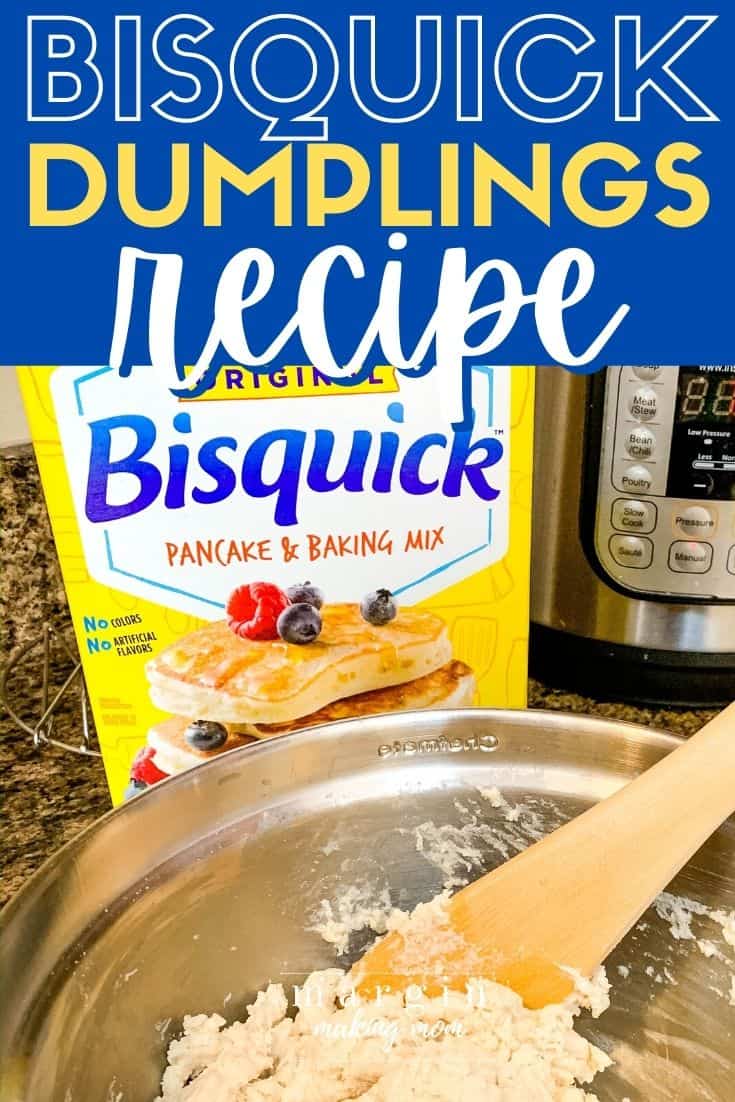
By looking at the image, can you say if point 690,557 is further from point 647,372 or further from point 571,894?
point 571,894

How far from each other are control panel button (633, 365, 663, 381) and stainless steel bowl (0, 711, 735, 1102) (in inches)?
8.9

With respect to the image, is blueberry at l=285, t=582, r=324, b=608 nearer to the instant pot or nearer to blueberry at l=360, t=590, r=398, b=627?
blueberry at l=360, t=590, r=398, b=627

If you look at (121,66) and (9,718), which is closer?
(121,66)

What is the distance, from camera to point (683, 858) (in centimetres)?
47

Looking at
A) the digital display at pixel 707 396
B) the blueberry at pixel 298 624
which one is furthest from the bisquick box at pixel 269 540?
the digital display at pixel 707 396

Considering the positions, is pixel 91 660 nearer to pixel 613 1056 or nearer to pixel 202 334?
pixel 202 334

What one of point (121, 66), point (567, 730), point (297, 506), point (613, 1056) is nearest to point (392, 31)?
point (121, 66)

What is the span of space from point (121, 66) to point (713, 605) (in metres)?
0.51

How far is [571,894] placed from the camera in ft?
1.53

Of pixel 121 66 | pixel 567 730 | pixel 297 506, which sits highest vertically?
pixel 121 66

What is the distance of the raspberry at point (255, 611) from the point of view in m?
0.58

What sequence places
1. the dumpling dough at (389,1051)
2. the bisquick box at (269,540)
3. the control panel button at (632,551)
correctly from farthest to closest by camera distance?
the control panel button at (632,551) → the bisquick box at (269,540) → the dumpling dough at (389,1051)

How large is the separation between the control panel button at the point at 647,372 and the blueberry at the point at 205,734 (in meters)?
0.35

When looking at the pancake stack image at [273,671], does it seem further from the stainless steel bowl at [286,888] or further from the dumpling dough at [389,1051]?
the dumpling dough at [389,1051]
